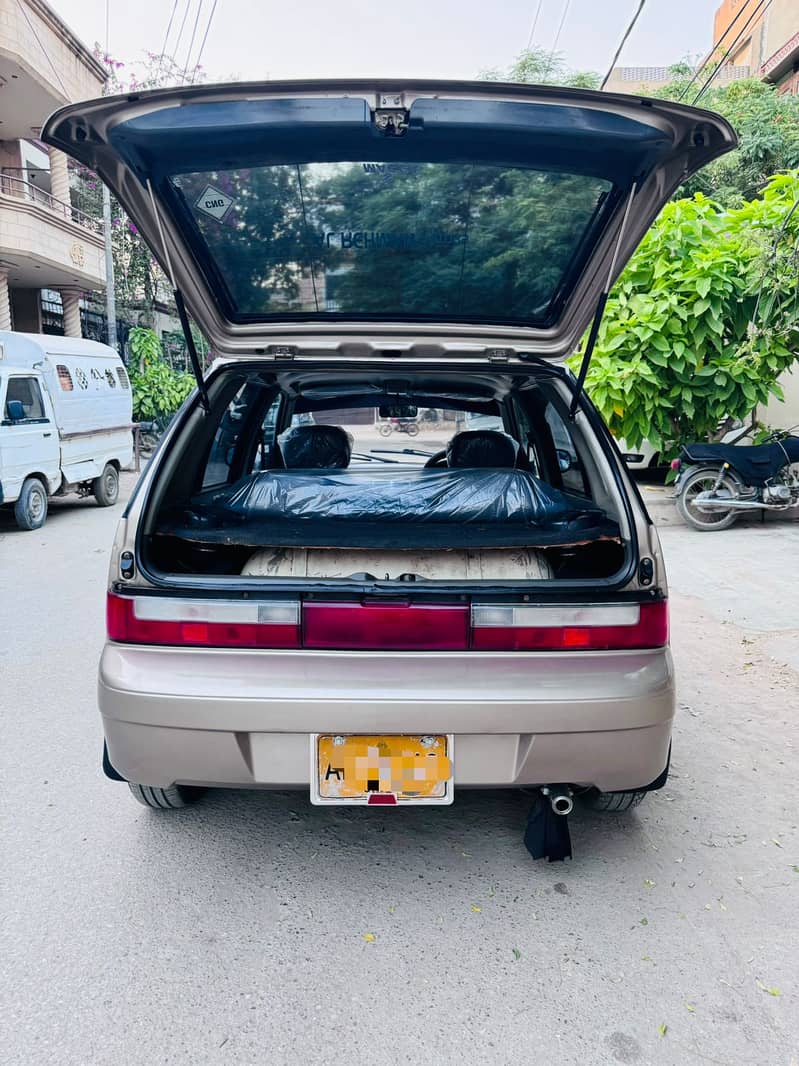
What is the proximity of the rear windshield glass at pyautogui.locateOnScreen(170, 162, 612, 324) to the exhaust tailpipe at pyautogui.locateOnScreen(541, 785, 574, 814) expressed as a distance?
1.73 meters

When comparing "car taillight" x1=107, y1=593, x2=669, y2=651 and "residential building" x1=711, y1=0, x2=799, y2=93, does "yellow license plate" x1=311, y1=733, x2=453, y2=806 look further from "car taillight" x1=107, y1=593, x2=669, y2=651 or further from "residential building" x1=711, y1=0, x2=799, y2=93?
"residential building" x1=711, y1=0, x2=799, y2=93

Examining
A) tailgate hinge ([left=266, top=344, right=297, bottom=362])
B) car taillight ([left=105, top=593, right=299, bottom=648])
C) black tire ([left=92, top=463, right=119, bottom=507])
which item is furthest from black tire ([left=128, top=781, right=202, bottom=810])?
black tire ([left=92, top=463, right=119, bottom=507])

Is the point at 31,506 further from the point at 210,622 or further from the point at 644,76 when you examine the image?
the point at 644,76

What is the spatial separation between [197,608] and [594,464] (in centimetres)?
151

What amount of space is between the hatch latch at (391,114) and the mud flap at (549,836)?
1987 mm

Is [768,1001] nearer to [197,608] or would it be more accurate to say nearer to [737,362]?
[197,608]

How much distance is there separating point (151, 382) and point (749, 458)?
13.9 m

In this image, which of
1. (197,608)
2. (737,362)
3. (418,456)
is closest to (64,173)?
(737,362)

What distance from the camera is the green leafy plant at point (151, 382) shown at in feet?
58.5

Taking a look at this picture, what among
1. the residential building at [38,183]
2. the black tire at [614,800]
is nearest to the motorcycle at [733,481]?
the black tire at [614,800]

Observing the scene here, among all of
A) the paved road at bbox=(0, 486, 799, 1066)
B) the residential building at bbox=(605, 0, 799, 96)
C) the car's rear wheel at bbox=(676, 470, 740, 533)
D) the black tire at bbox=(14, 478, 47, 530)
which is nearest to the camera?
the paved road at bbox=(0, 486, 799, 1066)

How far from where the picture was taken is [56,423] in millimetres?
9359

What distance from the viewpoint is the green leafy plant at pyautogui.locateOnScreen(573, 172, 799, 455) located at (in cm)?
796

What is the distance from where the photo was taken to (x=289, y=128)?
2188mm
